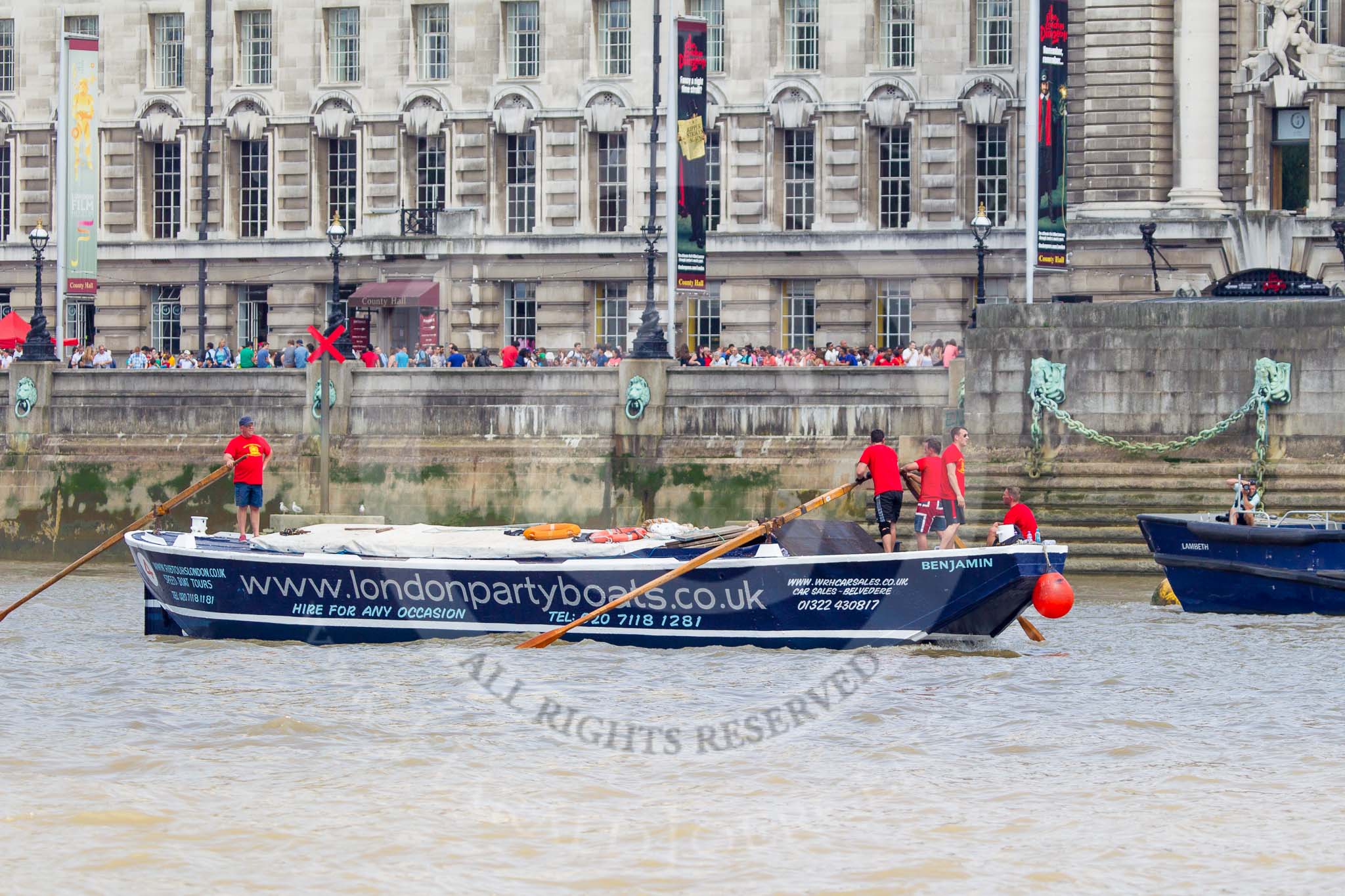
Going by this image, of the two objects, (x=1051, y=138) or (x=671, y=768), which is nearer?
(x=671, y=768)

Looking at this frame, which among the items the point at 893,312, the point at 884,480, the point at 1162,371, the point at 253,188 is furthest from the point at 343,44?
the point at 884,480

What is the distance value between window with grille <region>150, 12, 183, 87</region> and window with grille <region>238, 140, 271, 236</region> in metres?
2.45

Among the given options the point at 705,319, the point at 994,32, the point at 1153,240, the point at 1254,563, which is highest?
the point at 994,32

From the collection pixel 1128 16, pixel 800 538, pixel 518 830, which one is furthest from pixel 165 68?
pixel 518 830

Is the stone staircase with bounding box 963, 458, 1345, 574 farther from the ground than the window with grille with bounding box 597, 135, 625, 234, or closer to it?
closer to it

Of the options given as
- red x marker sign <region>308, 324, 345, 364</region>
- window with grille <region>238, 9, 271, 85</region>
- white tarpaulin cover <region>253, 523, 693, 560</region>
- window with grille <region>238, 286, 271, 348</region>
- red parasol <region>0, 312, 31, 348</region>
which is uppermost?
window with grille <region>238, 9, 271, 85</region>

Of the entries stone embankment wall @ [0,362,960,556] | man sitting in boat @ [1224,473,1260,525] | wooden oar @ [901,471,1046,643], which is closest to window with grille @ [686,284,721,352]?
stone embankment wall @ [0,362,960,556]

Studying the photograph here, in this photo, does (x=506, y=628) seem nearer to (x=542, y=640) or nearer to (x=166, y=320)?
(x=542, y=640)

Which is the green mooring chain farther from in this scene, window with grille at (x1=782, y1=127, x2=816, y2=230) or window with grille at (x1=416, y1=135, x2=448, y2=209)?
window with grille at (x1=416, y1=135, x2=448, y2=209)

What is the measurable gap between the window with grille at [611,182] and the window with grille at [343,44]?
6.72m

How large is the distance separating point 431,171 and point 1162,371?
24.8m

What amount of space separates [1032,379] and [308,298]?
24276mm

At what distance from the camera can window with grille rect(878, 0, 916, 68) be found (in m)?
55.0

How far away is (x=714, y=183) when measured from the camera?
56.0 m
